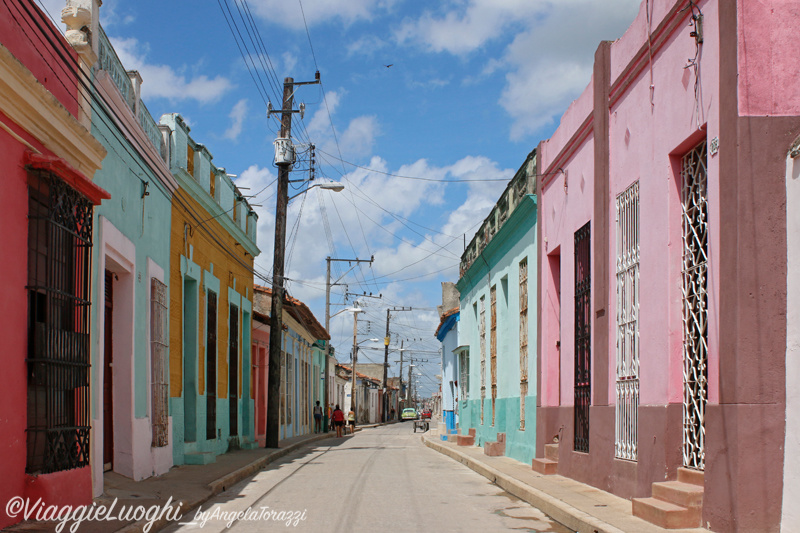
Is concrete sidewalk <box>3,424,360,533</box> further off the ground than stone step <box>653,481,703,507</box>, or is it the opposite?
stone step <box>653,481,703,507</box>

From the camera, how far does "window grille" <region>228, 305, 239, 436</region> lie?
67.0 feet

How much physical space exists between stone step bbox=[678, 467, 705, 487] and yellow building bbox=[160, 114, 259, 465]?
9116mm

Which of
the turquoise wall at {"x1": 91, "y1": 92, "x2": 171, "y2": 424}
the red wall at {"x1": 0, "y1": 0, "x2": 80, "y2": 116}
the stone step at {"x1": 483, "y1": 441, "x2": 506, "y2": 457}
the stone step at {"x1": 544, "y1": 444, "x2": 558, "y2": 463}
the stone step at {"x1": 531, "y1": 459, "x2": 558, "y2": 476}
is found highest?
the red wall at {"x1": 0, "y1": 0, "x2": 80, "y2": 116}

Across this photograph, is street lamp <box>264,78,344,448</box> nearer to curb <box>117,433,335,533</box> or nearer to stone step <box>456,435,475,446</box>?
curb <box>117,433,335,533</box>

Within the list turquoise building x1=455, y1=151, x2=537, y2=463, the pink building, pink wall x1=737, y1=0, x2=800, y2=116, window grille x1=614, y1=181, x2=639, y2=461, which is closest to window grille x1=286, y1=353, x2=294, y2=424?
turquoise building x1=455, y1=151, x2=537, y2=463

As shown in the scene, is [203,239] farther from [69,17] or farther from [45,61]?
[45,61]

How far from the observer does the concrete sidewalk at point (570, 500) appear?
8172 mm

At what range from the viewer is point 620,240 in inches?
431

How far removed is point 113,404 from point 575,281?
22.9 ft

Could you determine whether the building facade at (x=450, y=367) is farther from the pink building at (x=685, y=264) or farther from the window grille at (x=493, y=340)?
the pink building at (x=685, y=264)

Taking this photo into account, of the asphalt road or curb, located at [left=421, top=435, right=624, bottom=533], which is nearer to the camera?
curb, located at [left=421, top=435, right=624, bottom=533]

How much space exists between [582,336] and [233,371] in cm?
1031

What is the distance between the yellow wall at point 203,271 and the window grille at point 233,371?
53 centimetres

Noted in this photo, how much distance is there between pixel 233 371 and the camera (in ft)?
68.4
